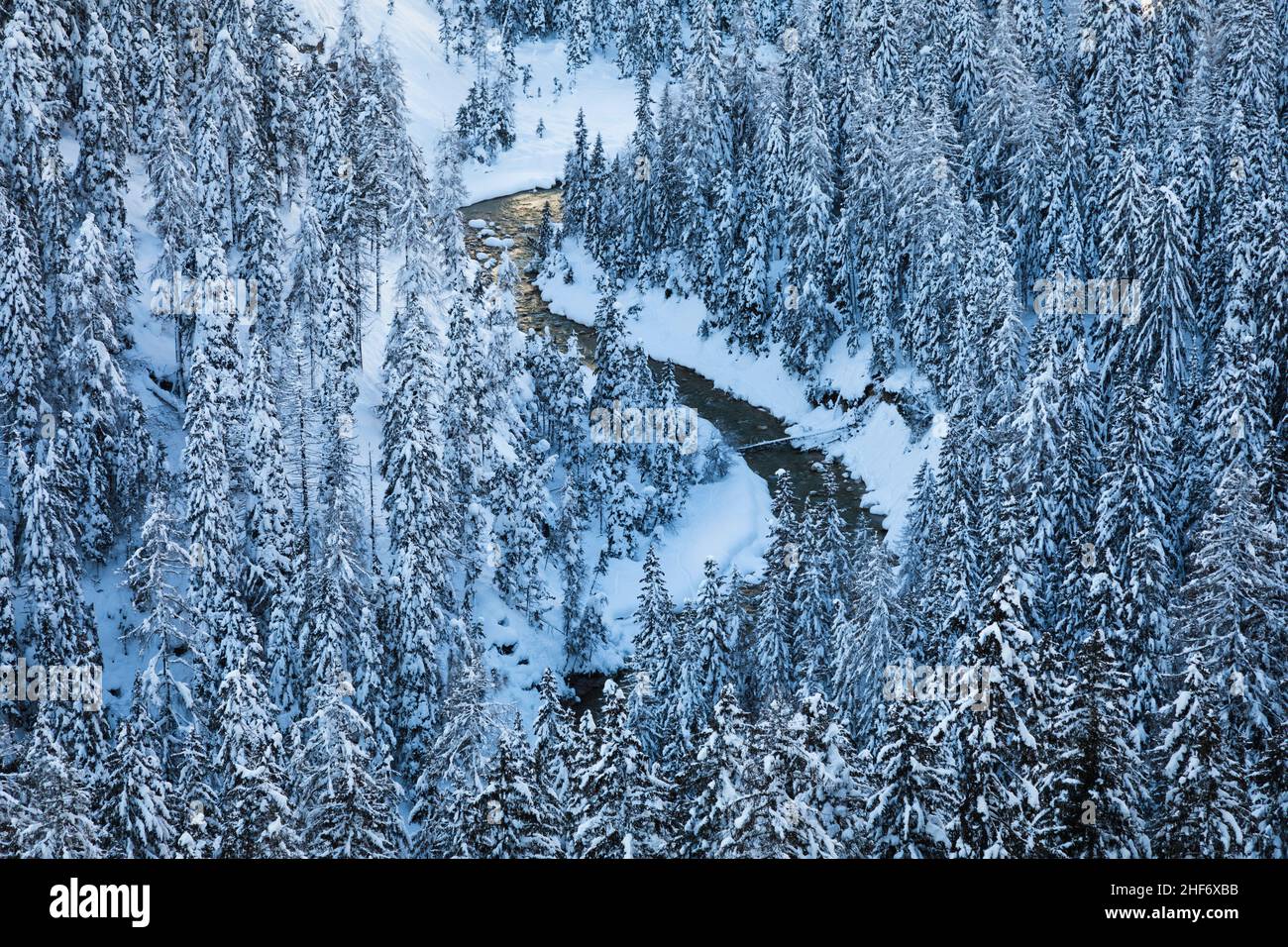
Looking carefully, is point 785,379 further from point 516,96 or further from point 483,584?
point 516,96

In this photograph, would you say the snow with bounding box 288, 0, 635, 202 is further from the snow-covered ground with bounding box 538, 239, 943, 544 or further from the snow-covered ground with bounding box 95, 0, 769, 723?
the snow-covered ground with bounding box 95, 0, 769, 723

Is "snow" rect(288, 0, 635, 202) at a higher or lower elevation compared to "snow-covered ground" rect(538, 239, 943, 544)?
higher

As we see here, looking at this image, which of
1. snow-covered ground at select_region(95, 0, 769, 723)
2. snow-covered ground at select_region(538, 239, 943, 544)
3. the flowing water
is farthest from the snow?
snow-covered ground at select_region(95, 0, 769, 723)

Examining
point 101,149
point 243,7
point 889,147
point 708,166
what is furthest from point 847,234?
point 101,149

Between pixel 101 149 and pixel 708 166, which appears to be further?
pixel 708 166

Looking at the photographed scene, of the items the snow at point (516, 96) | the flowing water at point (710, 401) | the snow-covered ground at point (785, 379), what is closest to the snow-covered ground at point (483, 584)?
the flowing water at point (710, 401)

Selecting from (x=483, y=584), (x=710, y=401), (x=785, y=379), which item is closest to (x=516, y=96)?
(x=710, y=401)

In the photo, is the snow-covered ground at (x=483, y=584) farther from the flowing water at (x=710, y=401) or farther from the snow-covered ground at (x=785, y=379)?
the snow-covered ground at (x=785, y=379)

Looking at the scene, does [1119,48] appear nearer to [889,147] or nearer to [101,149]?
[889,147]
